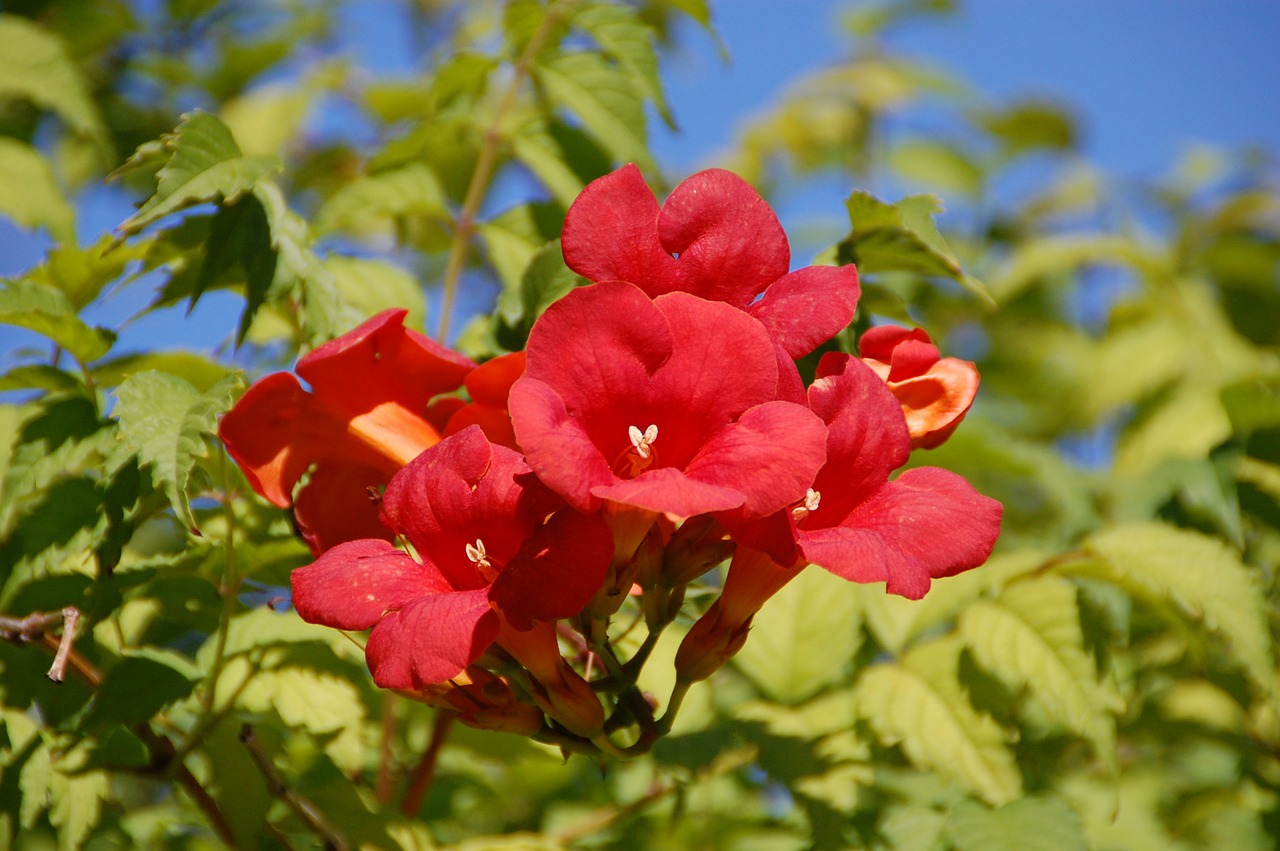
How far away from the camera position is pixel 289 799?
63.2 inches

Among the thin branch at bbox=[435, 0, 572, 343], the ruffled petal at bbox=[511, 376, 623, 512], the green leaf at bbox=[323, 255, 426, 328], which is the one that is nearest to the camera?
the ruffled petal at bbox=[511, 376, 623, 512]

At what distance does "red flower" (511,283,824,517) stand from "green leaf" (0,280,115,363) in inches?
38.5

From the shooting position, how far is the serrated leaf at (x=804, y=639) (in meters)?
2.22

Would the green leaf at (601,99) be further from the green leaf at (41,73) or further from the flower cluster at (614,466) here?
the green leaf at (41,73)

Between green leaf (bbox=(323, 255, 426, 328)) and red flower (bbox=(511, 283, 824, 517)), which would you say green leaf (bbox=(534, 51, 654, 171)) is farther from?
red flower (bbox=(511, 283, 824, 517))

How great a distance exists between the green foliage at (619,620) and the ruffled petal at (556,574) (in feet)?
1.39

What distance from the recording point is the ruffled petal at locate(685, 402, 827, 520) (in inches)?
42.7

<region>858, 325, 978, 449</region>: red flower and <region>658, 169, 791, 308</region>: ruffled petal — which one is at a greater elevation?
<region>658, 169, 791, 308</region>: ruffled petal

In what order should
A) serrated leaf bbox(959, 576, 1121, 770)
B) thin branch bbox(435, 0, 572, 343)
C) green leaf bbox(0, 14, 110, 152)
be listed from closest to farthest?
serrated leaf bbox(959, 576, 1121, 770)
thin branch bbox(435, 0, 572, 343)
green leaf bbox(0, 14, 110, 152)

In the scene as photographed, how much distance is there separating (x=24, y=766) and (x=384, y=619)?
2.89 ft

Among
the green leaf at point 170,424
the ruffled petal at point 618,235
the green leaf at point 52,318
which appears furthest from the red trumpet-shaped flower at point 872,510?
the green leaf at point 52,318

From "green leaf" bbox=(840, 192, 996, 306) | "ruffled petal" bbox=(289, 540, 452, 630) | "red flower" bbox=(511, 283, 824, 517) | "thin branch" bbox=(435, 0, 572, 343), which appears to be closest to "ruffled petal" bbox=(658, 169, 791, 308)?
"red flower" bbox=(511, 283, 824, 517)

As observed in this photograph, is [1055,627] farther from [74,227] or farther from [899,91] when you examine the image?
[899,91]

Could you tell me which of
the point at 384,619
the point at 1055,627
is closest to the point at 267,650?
the point at 384,619
